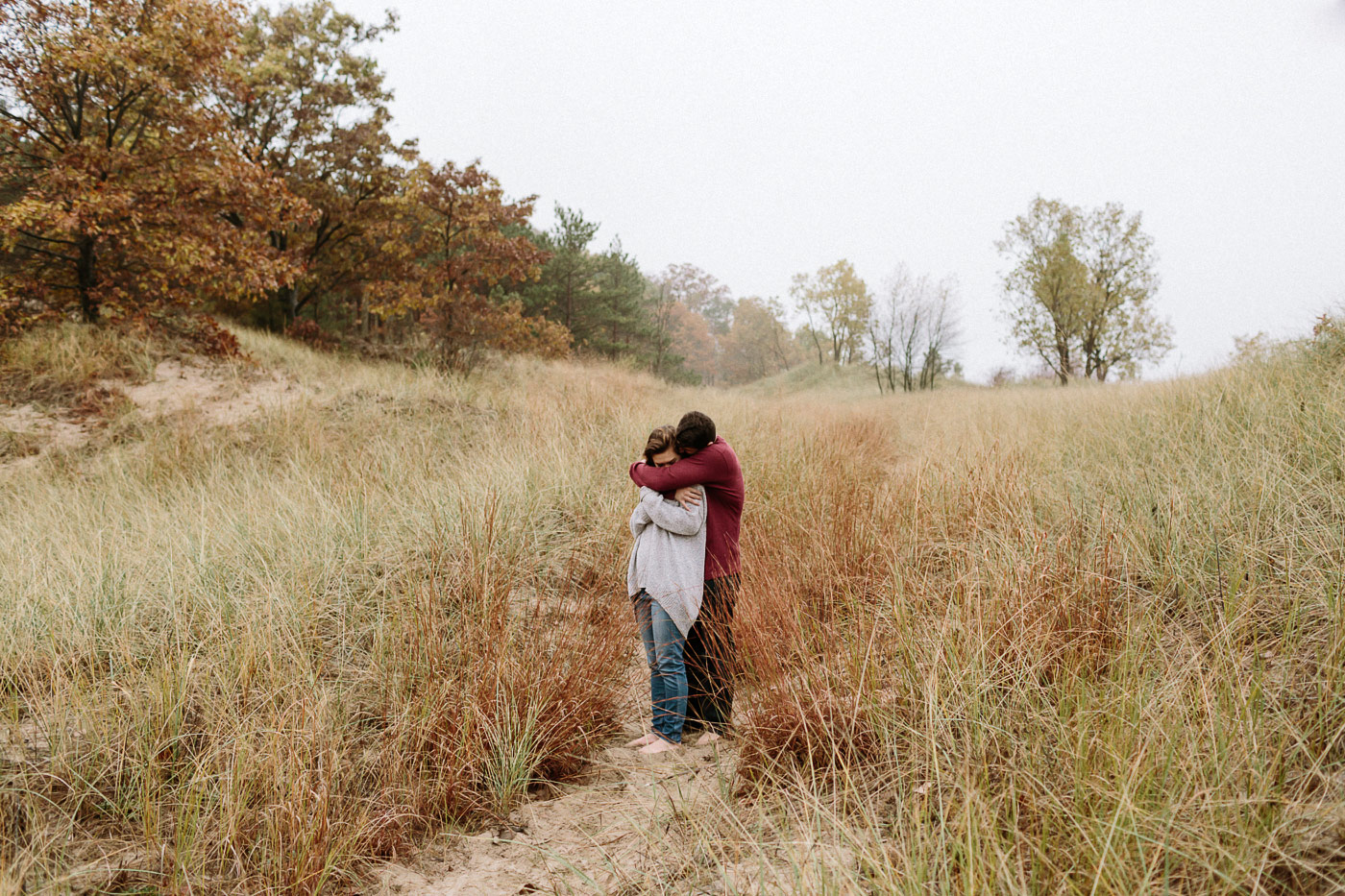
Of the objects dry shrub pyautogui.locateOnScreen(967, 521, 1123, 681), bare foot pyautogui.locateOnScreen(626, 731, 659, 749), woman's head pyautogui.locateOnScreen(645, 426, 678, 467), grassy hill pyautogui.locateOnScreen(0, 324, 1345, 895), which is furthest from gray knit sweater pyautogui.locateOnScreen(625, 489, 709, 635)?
dry shrub pyautogui.locateOnScreen(967, 521, 1123, 681)

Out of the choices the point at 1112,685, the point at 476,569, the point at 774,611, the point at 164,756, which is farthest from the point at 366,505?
the point at 1112,685

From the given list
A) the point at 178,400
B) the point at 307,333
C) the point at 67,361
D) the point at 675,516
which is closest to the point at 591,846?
the point at 675,516

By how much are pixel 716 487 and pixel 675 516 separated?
321 mm

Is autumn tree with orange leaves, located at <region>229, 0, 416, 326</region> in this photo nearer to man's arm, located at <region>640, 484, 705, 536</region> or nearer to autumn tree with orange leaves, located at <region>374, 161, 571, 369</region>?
autumn tree with orange leaves, located at <region>374, 161, 571, 369</region>

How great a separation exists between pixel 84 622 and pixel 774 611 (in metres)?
3.64

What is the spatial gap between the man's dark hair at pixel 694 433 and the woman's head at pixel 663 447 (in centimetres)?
5

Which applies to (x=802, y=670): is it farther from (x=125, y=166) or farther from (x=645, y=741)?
(x=125, y=166)

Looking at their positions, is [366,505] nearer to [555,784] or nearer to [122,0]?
[555,784]

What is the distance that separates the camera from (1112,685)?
1945 millimetres

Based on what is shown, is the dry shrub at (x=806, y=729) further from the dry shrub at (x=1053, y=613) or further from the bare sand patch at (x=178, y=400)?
the bare sand patch at (x=178, y=400)

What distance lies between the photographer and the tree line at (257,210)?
9.35 metres

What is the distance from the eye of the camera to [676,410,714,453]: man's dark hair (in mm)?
3119

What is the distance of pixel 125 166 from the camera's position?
388 inches

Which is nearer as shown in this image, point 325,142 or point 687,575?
point 687,575
